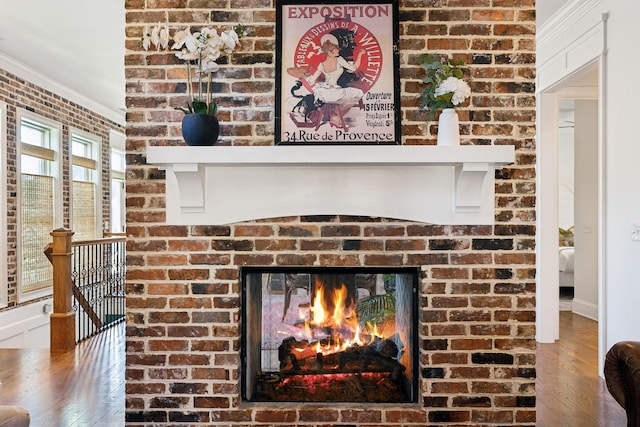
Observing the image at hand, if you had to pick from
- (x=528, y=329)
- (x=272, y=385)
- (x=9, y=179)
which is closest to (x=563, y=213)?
(x=528, y=329)

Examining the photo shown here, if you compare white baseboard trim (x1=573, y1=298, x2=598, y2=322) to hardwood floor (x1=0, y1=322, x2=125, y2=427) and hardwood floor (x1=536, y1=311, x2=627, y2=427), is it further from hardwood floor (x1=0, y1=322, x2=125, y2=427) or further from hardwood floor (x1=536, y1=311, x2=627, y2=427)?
hardwood floor (x1=0, y1=322, x2=125, y2=427)

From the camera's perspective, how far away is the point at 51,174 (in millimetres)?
6406

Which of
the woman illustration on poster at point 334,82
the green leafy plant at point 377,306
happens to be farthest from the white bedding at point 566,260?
the woman illustration on poster at point 334,82

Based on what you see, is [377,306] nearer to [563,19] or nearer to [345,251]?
[345,251]

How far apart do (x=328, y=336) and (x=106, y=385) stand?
180cm

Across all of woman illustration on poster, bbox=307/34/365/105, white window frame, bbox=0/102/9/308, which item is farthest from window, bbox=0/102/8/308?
woman illustration on poster, bbox=307/34/365/105

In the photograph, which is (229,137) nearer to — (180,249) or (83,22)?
(180,249)

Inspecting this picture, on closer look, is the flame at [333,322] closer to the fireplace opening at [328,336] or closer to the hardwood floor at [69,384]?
the fireplace opening at [328,336]

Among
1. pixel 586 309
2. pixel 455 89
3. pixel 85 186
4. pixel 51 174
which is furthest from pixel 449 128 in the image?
pixel 85 186

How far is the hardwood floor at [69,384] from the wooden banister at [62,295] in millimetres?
139

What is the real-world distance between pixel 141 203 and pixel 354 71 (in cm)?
129

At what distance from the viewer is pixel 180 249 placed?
→ 2.38 meters

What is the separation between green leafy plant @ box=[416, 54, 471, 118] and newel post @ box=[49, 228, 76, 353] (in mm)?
3658

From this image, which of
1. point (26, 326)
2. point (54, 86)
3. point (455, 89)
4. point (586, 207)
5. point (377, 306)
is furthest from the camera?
point (54, 86)
